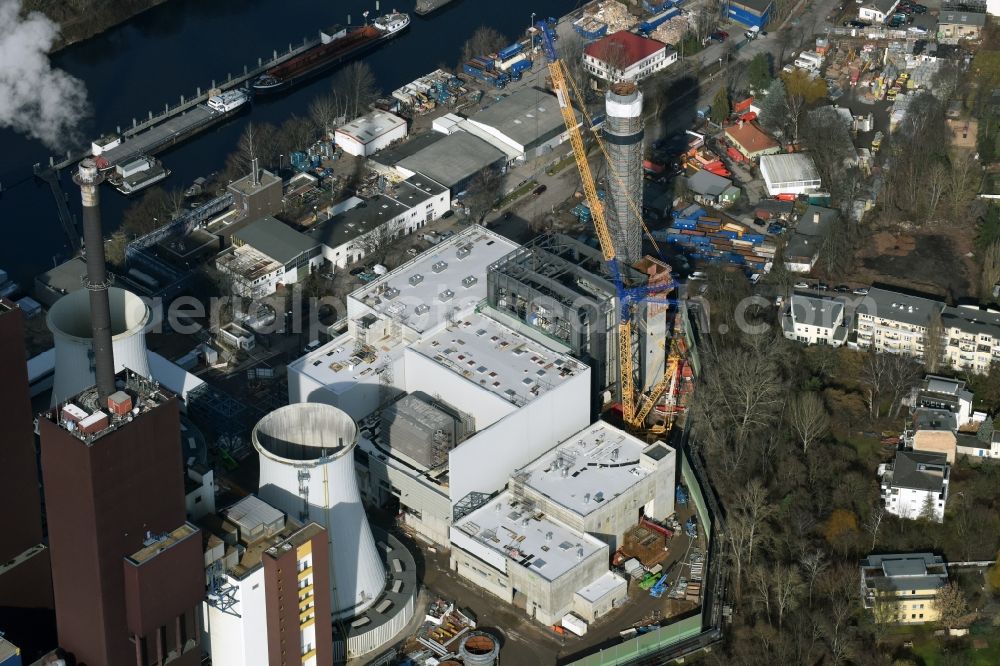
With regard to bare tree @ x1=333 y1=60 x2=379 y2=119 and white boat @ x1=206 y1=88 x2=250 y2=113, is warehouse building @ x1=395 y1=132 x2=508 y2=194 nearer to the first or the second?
bare tree @ x1=333 y1=60 x2=379 y2=119

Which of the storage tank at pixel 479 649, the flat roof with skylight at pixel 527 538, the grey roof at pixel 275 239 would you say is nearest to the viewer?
the storage tank at pixel 479 649

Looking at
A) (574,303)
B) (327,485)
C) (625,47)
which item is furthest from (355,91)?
(327,485)

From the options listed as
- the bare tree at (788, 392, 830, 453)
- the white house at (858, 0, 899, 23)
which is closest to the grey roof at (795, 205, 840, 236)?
the bare tree at (788, 392, 830, 453)

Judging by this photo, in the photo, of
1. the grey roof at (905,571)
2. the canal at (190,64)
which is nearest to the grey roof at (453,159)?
the canal at (190,64)

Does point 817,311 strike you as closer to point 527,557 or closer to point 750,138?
point 750,138

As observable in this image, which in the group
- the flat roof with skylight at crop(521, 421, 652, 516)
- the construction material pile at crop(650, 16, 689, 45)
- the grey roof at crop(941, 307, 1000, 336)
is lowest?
the flat roof with skylight at crop(521, 421, 652, 516)

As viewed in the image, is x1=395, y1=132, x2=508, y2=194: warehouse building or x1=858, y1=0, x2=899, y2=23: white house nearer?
x1=395, y1=132, x2=508, y2=194: warehouse building

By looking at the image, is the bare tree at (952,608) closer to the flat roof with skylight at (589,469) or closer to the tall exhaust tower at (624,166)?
the flat roof with skylight at (589,469)
